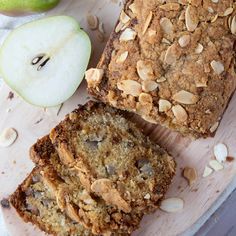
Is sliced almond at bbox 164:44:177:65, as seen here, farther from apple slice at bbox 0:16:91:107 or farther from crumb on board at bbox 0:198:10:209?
crumb on board at bbox 0:198:10:209

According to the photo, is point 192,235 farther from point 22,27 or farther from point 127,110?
point 22,27

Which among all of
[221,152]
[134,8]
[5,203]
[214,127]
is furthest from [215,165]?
[5,203]

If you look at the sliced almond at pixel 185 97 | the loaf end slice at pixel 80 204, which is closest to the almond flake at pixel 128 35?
the sliced almond at pixel 185 97

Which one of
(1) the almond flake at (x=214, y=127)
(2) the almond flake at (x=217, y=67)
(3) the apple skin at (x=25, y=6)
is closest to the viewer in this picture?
(2) the almond flake at (x=217, y=67)

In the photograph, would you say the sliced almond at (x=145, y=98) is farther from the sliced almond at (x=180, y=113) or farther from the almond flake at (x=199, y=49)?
the almond flake at (x=199, y=49)

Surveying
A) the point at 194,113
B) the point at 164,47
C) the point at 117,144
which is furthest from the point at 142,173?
the point at 164,47

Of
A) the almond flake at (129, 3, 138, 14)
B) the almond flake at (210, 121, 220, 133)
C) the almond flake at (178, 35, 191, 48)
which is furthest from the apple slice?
the almond flake at (210, 121, 220, 133)
